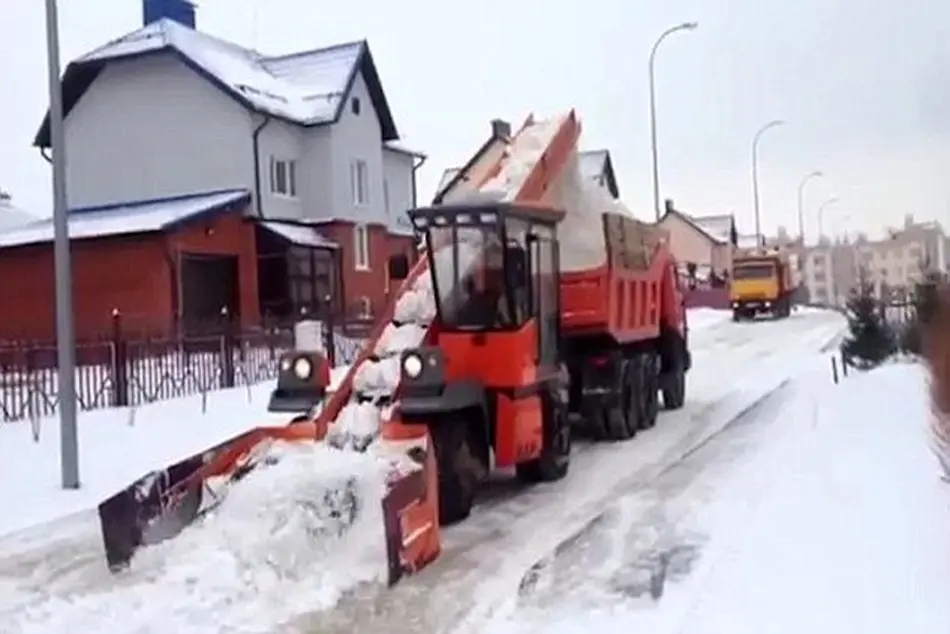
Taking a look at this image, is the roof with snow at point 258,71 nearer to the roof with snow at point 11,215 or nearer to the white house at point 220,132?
the white house at point 220,132

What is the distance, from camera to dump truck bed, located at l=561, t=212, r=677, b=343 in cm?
1508

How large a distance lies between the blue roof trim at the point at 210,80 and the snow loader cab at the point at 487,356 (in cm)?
2486

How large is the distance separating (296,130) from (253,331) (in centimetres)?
1620

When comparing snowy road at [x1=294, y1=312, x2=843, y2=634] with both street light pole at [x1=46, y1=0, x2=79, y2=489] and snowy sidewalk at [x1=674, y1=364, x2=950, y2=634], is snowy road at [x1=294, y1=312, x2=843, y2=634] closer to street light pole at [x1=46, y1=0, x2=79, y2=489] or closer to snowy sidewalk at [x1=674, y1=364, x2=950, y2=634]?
snowy sidewalk at [x1=674, y1=364, x2=950, y2=634]

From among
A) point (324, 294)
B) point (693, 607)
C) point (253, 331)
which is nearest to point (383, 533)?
point (693, 607)

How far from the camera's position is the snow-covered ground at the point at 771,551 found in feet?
24.2

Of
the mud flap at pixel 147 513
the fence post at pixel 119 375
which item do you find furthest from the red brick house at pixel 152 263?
the mud flap at pixel 147 513

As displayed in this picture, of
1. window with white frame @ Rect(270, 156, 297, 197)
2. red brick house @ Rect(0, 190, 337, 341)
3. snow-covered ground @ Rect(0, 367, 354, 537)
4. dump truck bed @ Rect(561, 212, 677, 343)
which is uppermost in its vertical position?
window with white frame @ Rect(270, 156, 297, 197)

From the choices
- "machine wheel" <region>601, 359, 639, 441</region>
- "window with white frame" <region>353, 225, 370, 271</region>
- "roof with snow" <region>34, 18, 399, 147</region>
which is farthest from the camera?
"window with white frame" <region>353, 225, 370, 271</region>

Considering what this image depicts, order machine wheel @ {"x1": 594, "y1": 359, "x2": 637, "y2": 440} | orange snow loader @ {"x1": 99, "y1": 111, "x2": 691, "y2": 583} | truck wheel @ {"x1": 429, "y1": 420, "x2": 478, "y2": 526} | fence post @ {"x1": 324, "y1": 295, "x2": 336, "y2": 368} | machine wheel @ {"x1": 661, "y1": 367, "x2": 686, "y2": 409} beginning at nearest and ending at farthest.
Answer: orange snow loader @ {"x1": 99, "y1": 111, "x2": 691, "y2": 583}, truck wheel @ {"x1": 429, "y1": 420, "x2": 478, "y2": 526}, machine wheel @ {"x1": 594, "y1": 359, "x2": 637, "y2": 440}, machine wheel @ {"x1": 661, "y1": 367, "x2": 686, "y2": 409}, fence post @ {"x1": 324, "y1": 295, "x2": 336, "y2": 368}

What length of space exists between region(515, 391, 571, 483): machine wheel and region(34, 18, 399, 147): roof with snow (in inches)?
984

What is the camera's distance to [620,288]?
15.9m

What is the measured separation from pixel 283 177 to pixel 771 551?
103ft

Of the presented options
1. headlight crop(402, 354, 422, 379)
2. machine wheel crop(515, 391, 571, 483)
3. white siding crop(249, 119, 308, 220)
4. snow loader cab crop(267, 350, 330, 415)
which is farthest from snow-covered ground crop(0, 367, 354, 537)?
white siding crop(249, 119, 308, 220)
